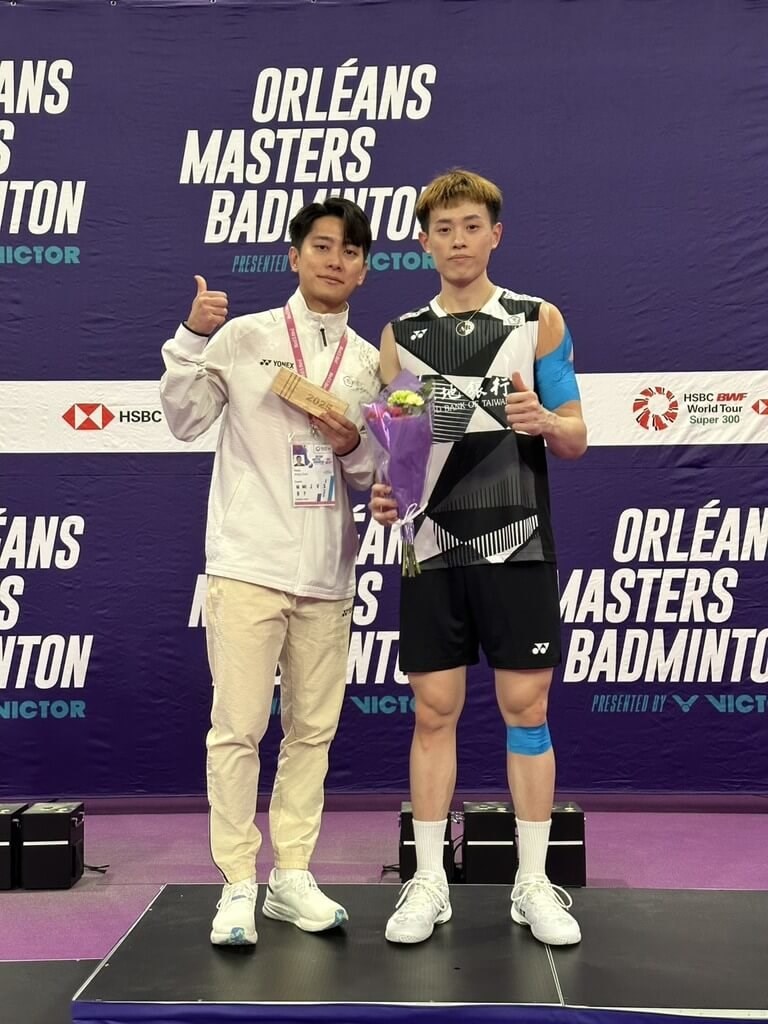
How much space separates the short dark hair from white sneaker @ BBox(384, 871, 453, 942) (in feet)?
5.30

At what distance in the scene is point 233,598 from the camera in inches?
104

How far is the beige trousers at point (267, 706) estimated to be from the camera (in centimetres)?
264

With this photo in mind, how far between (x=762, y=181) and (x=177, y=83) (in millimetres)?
2554

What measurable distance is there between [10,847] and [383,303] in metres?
2.61

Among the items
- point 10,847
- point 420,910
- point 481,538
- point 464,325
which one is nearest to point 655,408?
point 464,325

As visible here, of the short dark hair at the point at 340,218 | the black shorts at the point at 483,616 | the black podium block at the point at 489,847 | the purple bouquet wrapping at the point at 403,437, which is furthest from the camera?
the black podium block at the point at 489,847

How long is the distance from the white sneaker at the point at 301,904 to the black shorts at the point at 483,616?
1.99 feet

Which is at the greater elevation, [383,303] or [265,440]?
[383,303]

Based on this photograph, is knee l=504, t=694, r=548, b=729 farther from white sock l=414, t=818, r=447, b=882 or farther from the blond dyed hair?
the blond dyed hair

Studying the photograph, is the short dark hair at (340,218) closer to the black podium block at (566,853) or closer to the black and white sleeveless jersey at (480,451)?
the black and white sleeveless jersey at (480,451)

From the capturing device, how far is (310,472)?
2.71 metres

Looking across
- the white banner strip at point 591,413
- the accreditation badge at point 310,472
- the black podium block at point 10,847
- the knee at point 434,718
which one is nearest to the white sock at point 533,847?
the knee at point 434,718

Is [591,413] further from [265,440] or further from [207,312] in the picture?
[207,312]

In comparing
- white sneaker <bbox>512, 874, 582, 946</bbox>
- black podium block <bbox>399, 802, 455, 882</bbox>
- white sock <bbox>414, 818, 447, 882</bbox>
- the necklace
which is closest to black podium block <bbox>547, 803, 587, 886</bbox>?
black podium block <bbox>399, 802, 455, 882</bbox>
